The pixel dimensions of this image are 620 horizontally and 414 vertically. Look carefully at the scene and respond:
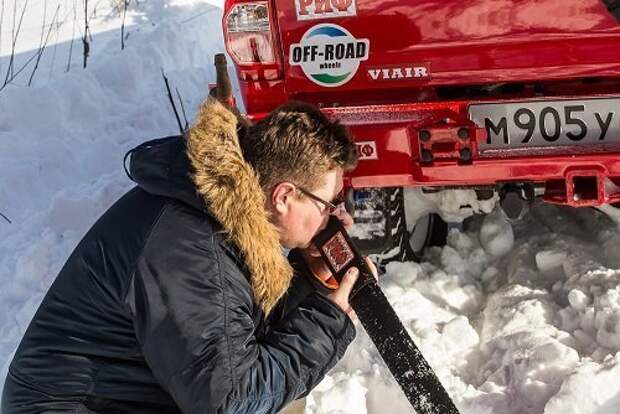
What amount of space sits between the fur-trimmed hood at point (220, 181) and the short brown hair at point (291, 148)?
40mm

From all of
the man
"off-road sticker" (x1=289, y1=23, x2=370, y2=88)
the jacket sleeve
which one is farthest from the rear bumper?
the jacket sleeve

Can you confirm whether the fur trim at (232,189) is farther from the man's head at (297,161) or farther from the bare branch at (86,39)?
the bare branch at (86,39)

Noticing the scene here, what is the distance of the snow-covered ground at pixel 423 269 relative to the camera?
3.15 meters

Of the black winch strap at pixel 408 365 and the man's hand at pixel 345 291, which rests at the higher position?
the man's hand at pixel 345 291

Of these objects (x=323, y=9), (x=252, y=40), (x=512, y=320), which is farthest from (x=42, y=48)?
(x=512, y=320)

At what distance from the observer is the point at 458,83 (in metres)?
3.26

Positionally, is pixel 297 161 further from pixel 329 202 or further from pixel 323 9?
pixel 323 9

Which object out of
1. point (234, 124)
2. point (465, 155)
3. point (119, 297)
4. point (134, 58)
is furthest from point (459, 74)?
point (134, 58)

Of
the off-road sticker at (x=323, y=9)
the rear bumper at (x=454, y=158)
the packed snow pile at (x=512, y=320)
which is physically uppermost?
the off-road sticker at (x=323, y=9)

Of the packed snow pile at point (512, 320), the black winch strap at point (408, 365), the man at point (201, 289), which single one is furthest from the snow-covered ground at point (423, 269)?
the man at point (201, 289)

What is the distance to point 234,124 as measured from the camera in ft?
7.09

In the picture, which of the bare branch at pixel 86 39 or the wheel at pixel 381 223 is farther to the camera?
the bare branch at pixel 86 39

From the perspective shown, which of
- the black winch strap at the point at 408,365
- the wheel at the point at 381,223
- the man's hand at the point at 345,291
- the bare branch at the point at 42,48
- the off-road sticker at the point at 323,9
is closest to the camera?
the man's hand at the point at 345,291

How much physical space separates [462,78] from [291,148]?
1318mm
